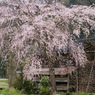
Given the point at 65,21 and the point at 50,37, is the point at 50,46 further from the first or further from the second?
the point at 65,21

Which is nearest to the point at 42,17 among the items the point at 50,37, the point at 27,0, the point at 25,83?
the point at 50,37

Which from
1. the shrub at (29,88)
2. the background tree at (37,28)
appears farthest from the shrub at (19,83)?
the background tree at (37,28)

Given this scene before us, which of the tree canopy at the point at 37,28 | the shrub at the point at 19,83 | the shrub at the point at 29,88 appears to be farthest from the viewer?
the shrub at the point at 19,83

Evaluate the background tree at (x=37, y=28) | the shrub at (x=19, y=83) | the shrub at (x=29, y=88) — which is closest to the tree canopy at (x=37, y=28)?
the background tree at (x=37, y=28)

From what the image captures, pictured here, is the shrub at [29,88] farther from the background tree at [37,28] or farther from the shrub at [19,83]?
the background tree at [37,28]

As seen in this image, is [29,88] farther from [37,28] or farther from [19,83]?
[37,28]

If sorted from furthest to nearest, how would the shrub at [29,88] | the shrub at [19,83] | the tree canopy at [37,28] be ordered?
the shrub at [19,83]
the shrub at [29,88]
the tree canopy at [37,28]

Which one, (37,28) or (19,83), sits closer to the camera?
(37,28)

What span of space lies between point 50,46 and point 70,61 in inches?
186

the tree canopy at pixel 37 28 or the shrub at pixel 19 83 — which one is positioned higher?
the tree canopy at pixel 37 28

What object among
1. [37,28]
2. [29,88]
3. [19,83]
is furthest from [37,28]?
[19,83]

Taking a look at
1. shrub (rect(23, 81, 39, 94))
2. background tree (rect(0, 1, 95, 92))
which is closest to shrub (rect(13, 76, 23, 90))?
shrub (rect(23, 81, 39, 94))

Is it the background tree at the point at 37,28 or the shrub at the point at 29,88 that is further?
the shrub at the point at 29,88

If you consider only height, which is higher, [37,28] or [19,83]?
[37,28]
